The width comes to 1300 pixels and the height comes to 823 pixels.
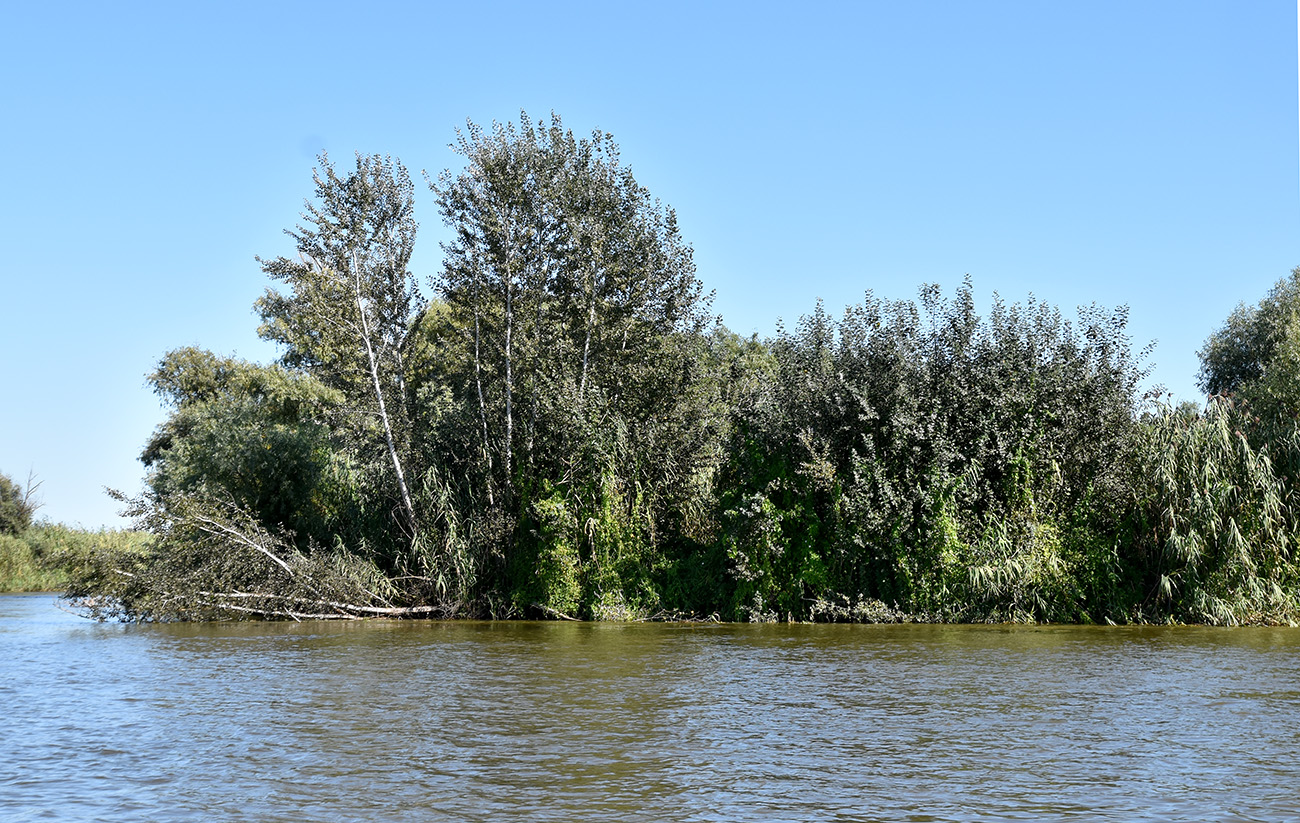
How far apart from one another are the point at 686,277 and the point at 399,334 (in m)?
8.65

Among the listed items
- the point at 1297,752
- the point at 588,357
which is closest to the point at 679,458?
the point at 588,357

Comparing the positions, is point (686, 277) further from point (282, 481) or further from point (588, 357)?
point (282, 481)

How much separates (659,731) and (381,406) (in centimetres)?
1944

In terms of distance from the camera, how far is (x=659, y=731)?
12008 mm

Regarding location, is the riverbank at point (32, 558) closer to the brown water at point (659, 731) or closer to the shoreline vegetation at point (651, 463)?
the shoreline vegetation at point (651, 463)

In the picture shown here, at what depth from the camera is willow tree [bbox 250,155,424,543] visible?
30.0 metres

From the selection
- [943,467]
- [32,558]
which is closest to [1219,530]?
[943,467]

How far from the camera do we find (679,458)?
29.8 metres

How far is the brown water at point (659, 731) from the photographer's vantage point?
28.7ft

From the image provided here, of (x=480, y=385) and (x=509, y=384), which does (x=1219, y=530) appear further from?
(x=480, y=385)

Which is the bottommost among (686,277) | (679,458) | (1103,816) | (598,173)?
(1103,816)

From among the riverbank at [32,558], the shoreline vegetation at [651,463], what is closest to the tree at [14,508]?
the riverbank at [32,558]

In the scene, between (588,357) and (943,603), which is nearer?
(943,603)

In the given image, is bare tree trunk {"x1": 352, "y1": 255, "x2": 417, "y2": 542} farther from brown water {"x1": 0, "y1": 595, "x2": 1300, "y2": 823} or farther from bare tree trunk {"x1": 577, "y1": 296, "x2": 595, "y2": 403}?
brown water {"x1": 0, "y1": 595, "x2": 1300, "y2": 823}
